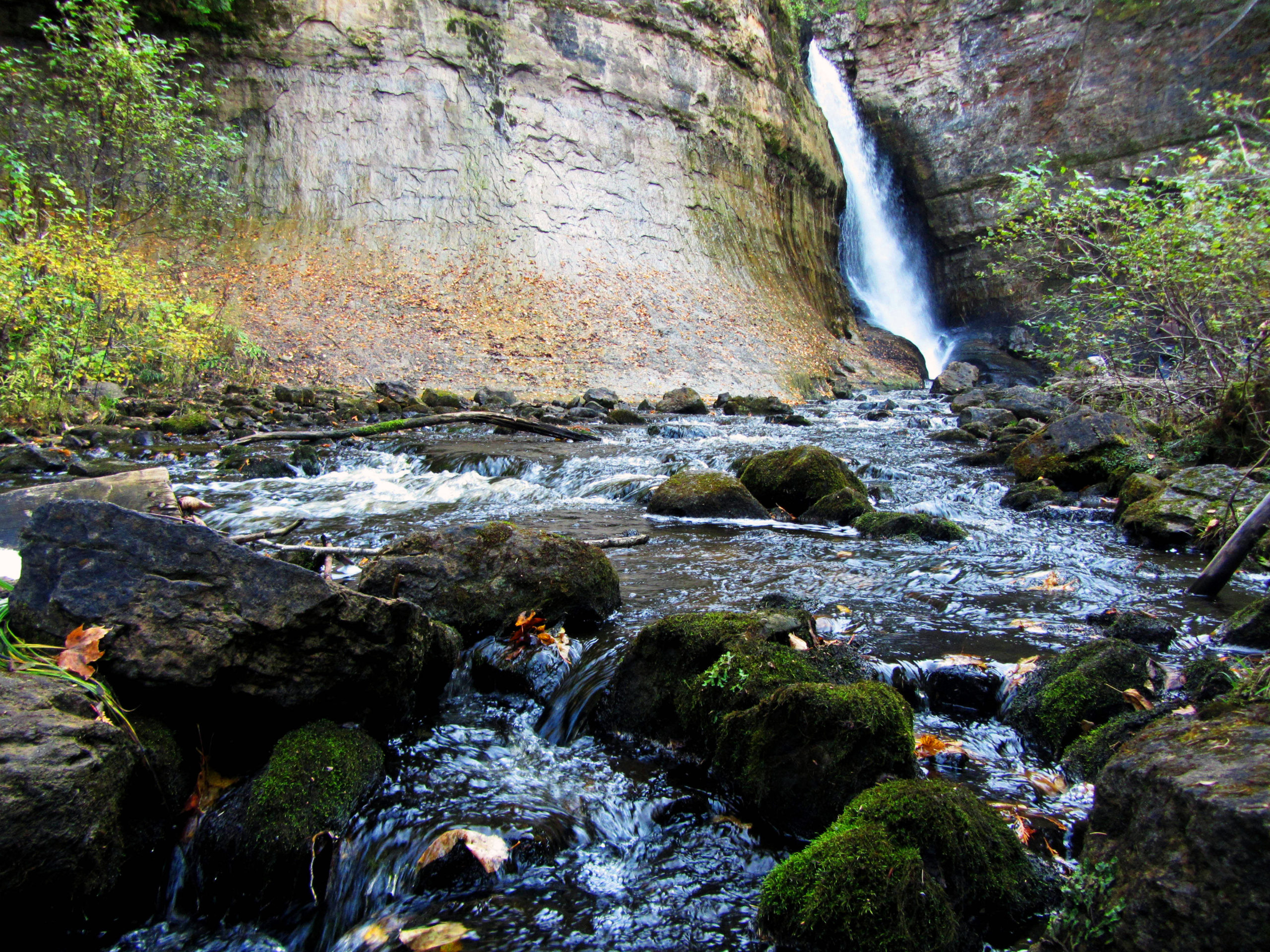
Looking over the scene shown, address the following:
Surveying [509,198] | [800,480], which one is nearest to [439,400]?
[509,198]

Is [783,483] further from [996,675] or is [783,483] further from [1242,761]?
[1242,761]

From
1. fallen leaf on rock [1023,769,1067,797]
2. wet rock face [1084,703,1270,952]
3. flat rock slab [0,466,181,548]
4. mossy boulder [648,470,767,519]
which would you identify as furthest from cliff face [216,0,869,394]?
wet rock face [1084,703,1270,952]

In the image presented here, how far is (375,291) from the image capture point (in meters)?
19.9

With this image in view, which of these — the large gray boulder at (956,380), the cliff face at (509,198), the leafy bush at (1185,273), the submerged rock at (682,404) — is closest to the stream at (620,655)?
the leafy bush at (1185,273)

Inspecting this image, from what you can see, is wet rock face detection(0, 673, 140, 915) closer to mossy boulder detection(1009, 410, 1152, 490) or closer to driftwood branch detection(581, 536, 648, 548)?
driftwood branch detection(581, 536, 648, 548)

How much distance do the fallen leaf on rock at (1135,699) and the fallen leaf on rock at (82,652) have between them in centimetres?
422

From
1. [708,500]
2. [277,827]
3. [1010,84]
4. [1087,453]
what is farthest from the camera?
[1010,84]

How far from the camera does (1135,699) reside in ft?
9.96

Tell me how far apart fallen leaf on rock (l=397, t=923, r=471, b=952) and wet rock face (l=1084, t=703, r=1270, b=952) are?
1845 mm

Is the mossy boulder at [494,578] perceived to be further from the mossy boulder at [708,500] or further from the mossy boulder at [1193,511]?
the mossy boulder at [1193,511]

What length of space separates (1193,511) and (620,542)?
5.29 meters

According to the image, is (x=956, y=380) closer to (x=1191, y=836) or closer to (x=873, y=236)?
(x=873, y=236)

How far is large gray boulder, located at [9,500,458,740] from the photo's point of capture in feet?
8.48

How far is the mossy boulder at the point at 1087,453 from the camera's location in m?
8.22
